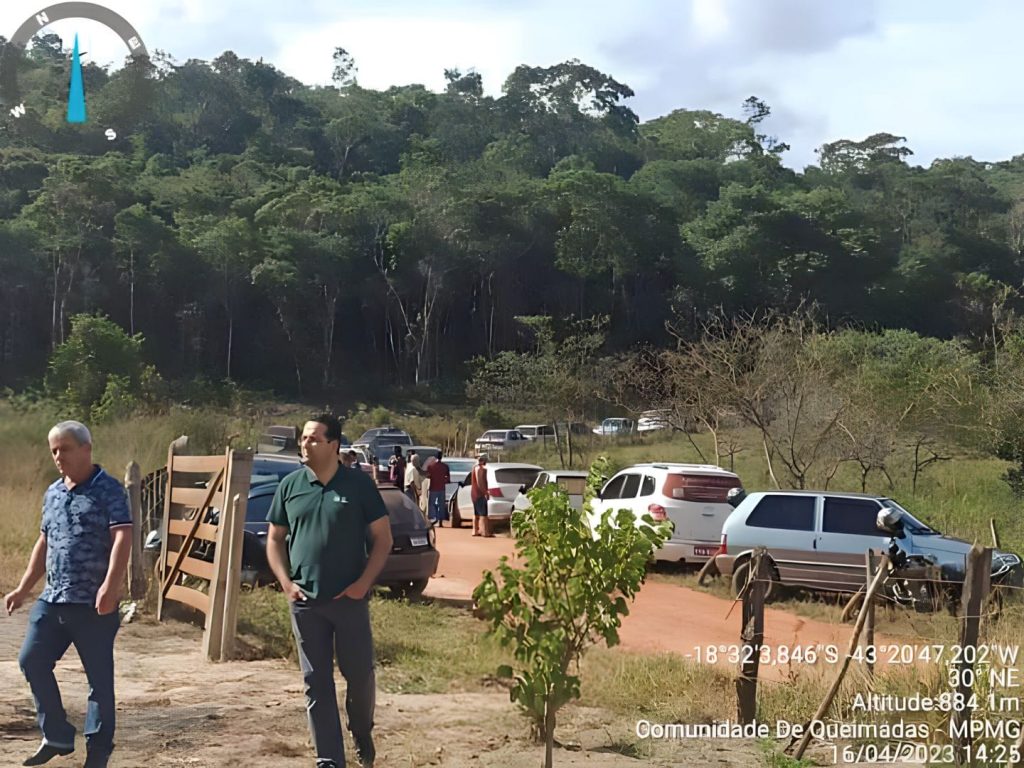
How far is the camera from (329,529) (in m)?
6.53

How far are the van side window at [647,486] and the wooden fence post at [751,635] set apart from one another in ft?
35.4

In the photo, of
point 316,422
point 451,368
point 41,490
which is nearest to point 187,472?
point 316,422

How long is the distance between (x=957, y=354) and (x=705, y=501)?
3376 cm

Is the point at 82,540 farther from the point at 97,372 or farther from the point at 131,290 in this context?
the point at 131,290

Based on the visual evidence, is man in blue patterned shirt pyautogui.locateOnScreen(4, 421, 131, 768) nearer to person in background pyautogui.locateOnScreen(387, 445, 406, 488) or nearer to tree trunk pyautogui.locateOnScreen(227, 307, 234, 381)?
person in background pyautogui.locateOnScreen(387, 445, 406, 488)

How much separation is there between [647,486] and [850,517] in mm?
3708

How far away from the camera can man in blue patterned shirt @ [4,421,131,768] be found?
654 cm

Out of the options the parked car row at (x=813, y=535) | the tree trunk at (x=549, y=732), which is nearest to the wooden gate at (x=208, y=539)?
the tree trunk at (x=549, y=732)

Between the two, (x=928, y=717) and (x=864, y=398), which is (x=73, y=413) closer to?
(x=864, y=398)

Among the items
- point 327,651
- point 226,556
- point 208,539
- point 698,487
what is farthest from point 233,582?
point 698,487

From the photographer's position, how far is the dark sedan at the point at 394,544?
14.0m

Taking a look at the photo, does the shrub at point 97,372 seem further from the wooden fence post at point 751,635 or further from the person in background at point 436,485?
the wooden fence post at point 751,635

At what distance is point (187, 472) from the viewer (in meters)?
13.3

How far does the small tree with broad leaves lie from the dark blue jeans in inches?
76.9
